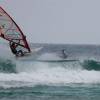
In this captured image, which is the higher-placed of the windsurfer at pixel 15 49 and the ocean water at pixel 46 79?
the windsurfer at pixel 15 49

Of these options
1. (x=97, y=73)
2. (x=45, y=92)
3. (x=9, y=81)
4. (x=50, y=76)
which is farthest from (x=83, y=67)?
(x=45, y=92)

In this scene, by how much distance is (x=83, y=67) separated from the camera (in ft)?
143

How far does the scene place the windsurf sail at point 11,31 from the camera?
95.7 feet

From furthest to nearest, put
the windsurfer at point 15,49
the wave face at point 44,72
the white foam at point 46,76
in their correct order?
the wave face at point 44,72 → the white foam at point 46,76 → the windsurfer at point 15,49

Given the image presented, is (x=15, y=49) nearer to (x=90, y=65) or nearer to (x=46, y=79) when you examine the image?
(x=46, y=79)

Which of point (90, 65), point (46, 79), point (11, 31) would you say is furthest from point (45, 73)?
point (11, 31)

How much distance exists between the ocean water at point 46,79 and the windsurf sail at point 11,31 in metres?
2.18

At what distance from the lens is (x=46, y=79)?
120ft

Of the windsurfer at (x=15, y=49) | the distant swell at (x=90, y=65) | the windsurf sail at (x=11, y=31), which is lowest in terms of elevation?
the distant swell at (x=90, y=65)

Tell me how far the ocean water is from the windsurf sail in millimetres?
2177

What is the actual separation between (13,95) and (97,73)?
12248 millimetres

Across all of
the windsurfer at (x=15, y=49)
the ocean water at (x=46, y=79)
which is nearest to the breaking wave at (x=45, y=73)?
the ocean water at (x=46, y=79)

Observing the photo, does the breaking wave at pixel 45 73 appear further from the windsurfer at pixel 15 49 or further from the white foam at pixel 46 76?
the windsurfer at pixel 15 49

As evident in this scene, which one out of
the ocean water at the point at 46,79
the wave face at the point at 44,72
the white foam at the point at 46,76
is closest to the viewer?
the ocean water at the point at 46,79
